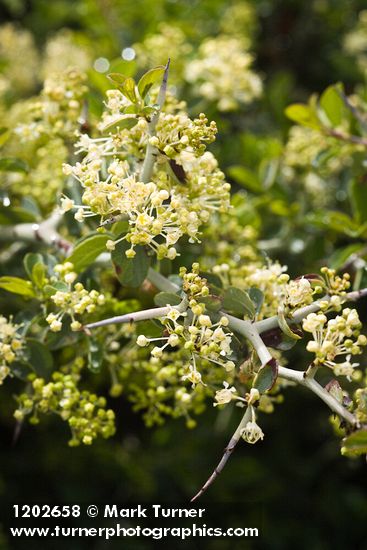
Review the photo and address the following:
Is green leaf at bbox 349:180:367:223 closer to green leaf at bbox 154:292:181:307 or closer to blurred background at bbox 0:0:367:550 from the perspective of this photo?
blurred background at bbox 0:0:367:550

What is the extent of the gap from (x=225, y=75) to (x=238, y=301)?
1562 mm

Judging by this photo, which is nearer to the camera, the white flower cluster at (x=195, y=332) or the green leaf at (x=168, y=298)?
the white flower cluster at (x=195, y=332)

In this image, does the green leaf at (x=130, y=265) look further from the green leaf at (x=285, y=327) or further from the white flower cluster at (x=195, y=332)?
the green leaf at (x=285, y=327)

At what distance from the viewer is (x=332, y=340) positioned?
1.39 metres

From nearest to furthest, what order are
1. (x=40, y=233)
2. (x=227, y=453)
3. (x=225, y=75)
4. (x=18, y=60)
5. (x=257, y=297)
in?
(x=227, y=453), (x=257, y=297), (x=40, y=233), (x=225, y=75), (x=18, y=60)

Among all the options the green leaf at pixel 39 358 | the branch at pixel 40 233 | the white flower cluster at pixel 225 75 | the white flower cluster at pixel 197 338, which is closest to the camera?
the white flower cluster at pixel 197 338

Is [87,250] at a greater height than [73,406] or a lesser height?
greater

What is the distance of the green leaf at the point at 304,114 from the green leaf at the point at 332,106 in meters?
0.07

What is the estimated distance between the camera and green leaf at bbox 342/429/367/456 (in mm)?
1293

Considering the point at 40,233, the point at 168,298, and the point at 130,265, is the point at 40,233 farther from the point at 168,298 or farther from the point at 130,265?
the point at 168,298

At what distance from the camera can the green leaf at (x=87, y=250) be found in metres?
1.69

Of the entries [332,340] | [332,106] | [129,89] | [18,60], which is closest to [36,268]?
[129,89]

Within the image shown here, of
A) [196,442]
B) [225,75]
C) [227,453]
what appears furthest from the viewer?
[196,442]

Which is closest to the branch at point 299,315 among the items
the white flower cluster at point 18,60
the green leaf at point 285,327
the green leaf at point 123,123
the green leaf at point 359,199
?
the green leaf at point 285,327
